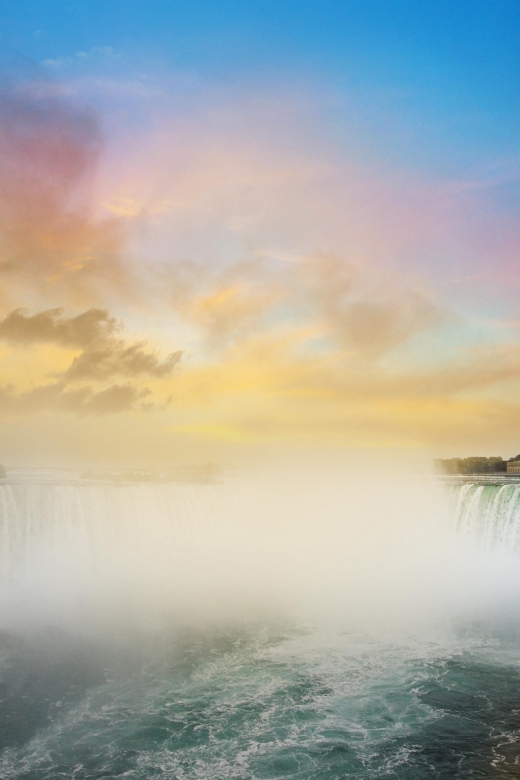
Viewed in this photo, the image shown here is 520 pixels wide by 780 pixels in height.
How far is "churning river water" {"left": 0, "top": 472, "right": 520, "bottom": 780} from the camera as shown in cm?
1655

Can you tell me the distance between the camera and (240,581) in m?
40.9

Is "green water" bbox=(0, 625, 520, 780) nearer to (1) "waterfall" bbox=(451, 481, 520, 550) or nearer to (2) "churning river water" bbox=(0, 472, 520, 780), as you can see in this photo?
(2) "churning river water" bbox=(0, 472, 520, 780)

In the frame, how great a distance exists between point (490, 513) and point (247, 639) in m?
27.6

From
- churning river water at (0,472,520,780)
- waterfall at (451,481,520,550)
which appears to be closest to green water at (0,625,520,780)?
churning river water at (0,472,520,780)

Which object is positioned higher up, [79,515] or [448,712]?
[79,515]

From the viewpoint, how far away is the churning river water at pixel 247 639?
54.3 feet

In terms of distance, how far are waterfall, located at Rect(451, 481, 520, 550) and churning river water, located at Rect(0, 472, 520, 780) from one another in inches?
6.9

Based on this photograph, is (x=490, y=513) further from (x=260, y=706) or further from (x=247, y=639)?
(x=260, y=706)

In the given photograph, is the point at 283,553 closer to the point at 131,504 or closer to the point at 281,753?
the point at 131,504

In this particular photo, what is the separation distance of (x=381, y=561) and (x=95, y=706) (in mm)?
37513

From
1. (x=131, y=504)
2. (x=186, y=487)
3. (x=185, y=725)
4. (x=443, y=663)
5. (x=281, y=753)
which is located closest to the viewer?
(x=281, y=753)

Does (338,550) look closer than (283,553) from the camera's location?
No

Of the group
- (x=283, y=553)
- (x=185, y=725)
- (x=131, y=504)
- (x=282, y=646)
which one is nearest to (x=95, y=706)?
(x=185, y=725)

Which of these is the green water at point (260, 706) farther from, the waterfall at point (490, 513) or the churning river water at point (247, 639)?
the waterfall at point (490, 513)
